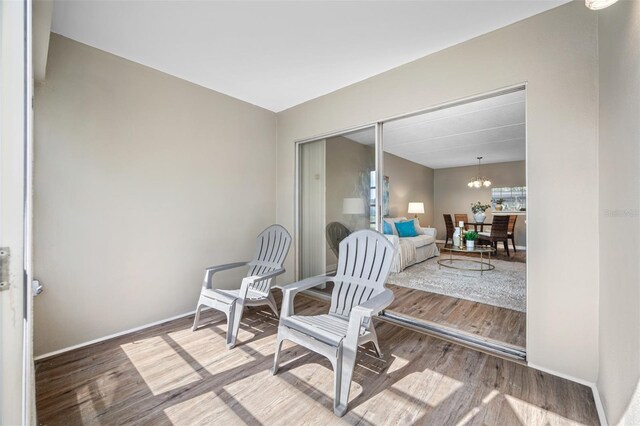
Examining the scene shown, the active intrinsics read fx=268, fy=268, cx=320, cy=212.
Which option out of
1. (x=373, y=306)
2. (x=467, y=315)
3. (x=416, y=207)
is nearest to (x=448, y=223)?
(x=416, y=207)

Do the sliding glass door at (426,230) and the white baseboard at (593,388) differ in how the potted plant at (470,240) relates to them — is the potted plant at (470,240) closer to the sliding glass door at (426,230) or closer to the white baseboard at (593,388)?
the sliding glass door at (426,230)

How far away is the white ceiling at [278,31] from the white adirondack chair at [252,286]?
185 centimetres

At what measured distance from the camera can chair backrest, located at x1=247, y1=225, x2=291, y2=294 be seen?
118 inches

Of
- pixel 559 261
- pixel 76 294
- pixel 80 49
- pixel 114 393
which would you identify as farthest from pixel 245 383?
pixel 80 49

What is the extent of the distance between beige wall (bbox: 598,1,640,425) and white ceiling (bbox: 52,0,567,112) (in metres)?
0.79

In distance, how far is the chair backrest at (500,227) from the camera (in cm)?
592

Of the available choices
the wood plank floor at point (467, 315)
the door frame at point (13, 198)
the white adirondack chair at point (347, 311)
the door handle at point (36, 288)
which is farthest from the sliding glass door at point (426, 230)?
the door frame at point (13, 198)

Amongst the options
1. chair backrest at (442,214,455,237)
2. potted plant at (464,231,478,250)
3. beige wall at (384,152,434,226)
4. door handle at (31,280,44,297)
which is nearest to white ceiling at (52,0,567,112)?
door handle at (31,280,44,297)

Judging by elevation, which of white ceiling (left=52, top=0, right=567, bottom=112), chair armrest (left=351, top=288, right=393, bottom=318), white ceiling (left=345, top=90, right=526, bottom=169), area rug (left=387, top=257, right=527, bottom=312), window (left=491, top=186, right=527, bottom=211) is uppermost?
white ceiling (left=52, top=0, right=567, bottom=112)

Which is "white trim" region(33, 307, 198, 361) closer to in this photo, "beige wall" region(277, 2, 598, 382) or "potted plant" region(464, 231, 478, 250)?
"beige wall" region(277, 2, 598, 382)

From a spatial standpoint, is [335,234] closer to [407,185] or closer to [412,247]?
[412,247]

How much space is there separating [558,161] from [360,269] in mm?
1675

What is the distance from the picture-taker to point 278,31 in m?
2.26

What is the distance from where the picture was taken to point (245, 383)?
1873mm
